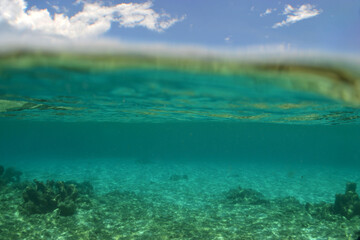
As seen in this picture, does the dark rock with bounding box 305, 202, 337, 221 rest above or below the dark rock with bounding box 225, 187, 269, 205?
above

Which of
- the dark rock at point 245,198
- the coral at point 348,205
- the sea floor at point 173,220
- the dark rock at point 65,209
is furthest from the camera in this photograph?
the dark rock at point 245,198

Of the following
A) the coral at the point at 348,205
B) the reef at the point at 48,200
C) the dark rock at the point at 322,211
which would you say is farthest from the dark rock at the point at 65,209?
the coral at the point at 348,205

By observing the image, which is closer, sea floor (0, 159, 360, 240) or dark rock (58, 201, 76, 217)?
sea floor (0, 159, 360, 240)

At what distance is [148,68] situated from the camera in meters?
9.32

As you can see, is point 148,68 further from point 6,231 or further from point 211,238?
point 6,231

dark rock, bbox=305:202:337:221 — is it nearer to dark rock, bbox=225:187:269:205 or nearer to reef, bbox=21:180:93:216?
dark rock, bbox=225:187:269:205

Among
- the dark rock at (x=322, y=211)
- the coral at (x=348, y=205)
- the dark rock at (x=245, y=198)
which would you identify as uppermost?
the coral at (x=348, y=205)

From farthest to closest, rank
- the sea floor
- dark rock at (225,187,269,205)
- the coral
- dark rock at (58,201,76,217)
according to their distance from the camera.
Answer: dark rock at (225,187,269,205) < the coral < dark rock at (58,201,76,217) < the sea floor

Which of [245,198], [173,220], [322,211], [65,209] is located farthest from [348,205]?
[65,209]

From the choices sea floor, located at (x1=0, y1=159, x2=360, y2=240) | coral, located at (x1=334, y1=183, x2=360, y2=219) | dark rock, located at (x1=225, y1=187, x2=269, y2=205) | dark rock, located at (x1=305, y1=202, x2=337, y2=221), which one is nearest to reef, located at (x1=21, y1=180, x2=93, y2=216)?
sea floor, located at (x1=0, y1=159, x2=360, y2=240)

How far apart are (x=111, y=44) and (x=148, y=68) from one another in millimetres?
2169

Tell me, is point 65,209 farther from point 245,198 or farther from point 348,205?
point 348,205

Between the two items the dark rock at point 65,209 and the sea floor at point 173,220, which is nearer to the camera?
the sea floor at point 173,220

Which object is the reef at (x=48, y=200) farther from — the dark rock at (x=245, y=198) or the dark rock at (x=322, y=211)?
the dark rock at (x=322, y=211)
